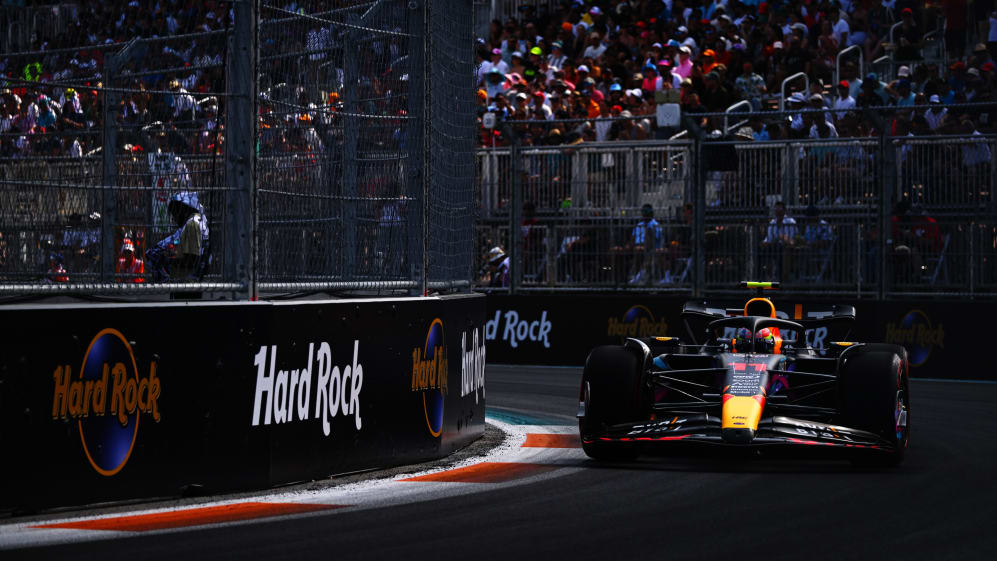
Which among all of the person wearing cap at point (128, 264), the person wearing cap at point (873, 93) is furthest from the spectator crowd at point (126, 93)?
the person wearing cap at point (873, 93)

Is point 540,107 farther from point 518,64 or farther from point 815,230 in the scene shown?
point 815,230

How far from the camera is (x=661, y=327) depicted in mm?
19594

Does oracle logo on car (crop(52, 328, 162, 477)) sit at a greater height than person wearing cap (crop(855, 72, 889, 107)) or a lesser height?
lesser

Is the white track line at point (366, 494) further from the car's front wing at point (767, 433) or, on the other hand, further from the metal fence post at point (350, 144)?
the metal fence post at point (350, 144)

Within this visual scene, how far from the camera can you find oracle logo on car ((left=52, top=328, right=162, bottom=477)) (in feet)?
25.4

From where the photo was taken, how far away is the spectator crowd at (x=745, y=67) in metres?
19.9

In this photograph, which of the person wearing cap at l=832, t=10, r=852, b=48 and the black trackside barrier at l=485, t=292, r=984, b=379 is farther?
the person wearing cap at l=832, t=10, r=852, b=48

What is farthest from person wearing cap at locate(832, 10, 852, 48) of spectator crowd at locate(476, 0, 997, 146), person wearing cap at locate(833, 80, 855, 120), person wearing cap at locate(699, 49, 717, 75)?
person wearing cap at locate(833, 80, 855, 120)

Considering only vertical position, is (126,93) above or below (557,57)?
below

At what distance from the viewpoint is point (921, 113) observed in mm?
18266

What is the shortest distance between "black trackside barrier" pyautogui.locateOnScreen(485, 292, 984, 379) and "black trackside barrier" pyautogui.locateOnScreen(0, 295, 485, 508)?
7578mm

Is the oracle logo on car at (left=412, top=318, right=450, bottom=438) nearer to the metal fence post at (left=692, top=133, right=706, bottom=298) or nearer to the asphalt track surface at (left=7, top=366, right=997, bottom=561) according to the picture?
the asphalt track surface at (left=7, top=366, right=997, bottom=561)

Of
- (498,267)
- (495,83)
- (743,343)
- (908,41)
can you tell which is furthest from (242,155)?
(495,83)

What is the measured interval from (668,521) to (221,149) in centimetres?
339
